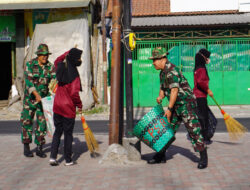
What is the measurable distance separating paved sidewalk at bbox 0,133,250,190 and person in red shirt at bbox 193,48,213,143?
557mm

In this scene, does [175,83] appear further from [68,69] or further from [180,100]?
[68,69]

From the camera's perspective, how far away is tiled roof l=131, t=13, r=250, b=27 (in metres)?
16.4

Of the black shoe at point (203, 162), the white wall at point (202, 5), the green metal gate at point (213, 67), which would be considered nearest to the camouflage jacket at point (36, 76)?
the black shoe at point (203, 162)

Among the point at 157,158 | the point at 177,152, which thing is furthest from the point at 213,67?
the point at 157,158

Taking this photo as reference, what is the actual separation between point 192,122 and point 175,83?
63cm

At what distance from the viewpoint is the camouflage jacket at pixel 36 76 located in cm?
659

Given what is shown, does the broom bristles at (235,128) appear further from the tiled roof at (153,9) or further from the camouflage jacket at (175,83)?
the tiled roof at (153,9)

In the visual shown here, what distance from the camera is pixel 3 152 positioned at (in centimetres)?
735

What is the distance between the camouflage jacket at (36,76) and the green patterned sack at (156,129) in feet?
6.45

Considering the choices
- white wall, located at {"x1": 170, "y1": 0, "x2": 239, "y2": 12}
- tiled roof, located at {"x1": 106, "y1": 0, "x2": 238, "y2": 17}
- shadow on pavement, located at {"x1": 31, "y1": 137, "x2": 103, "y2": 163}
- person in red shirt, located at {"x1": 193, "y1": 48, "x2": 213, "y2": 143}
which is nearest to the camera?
shadow on pavement, located at {"x1": 31, "y1": 137, "x2": 103, "y2": 163}

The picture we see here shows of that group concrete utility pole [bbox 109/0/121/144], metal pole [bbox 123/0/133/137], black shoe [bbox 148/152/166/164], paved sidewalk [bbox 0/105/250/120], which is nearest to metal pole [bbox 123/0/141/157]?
metal pole [bbox 123/0/133/137]

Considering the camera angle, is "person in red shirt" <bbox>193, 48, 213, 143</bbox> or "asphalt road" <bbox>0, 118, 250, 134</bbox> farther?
"asphalt road" <bbox>0, 118, 250, 134</bbox>

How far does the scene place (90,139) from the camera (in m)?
6.43

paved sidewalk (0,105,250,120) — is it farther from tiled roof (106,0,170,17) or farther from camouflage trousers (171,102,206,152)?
Result: camouflage trousers (171,102,206,152)
